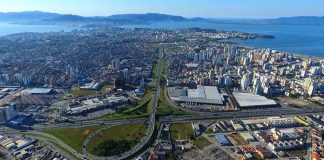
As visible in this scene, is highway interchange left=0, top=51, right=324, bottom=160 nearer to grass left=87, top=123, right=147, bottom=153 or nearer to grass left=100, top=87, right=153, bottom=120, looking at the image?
grass left=87, top=123, right=147, bottom=153

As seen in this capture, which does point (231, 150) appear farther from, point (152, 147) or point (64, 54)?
point (64, 54)

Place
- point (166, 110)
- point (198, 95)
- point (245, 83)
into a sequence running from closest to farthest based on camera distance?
point (166, 110)
point (198, 95)
point (245, 83)

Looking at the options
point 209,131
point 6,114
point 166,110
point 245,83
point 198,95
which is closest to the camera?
point 209,131

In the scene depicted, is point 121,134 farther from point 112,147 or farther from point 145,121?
point 145,121

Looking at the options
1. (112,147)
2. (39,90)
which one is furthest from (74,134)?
(39,90)

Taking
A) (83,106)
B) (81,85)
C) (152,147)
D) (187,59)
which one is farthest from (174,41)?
(152,147)

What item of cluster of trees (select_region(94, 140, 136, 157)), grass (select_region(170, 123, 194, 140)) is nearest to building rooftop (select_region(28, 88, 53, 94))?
cluster of trees (select_region(94, 140, 136, 157))

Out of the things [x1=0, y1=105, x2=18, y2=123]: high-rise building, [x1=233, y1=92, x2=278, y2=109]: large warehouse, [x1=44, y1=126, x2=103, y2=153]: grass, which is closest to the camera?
[x1=44, y1=126, x2=103, y2=153]: grass
